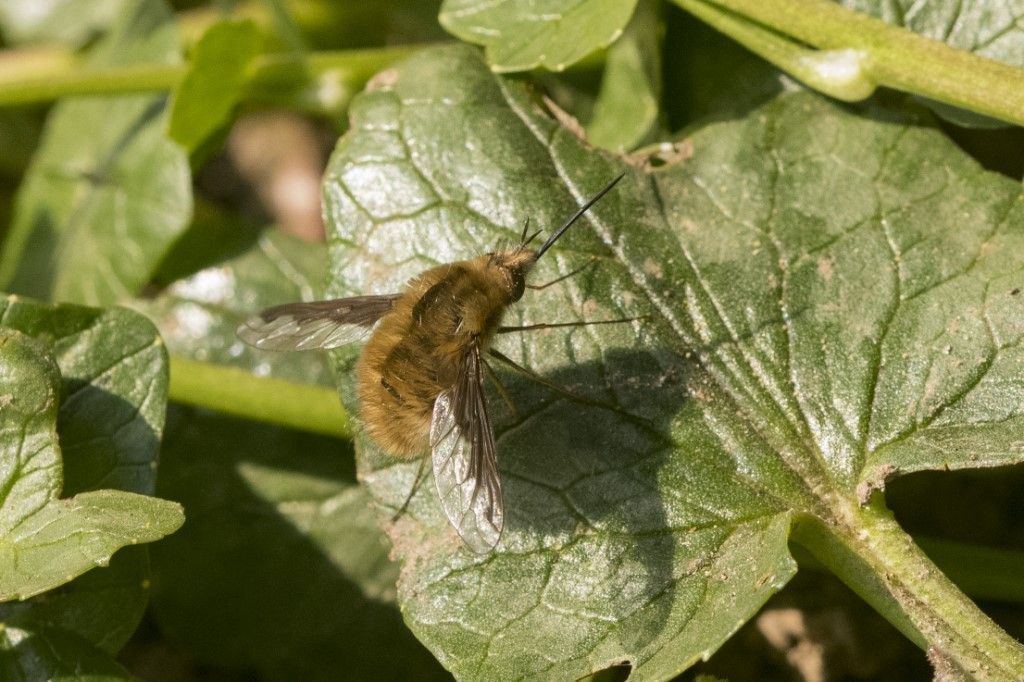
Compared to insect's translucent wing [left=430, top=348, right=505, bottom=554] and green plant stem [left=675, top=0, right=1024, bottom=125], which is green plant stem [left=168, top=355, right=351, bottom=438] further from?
green plant stem [left=675, top=0, right=1024, bottom=125]

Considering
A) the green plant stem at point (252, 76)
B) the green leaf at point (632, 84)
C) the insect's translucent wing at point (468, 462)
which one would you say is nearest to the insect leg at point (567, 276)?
the insect's translucent wing at point (468, 462)

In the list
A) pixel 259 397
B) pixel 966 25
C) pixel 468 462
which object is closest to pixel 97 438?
pixel 259 397

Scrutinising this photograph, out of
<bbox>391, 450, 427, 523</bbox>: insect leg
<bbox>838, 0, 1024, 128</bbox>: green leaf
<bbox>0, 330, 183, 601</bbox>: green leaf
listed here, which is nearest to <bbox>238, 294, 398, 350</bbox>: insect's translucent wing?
<bbox>391, 450, 427, 523</bbox>: insect leg

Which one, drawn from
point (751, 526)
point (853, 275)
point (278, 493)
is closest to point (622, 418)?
point (751, 526)

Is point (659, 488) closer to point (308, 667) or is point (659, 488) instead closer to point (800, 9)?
point (800, 9)

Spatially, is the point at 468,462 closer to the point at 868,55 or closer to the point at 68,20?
the point at 868,55

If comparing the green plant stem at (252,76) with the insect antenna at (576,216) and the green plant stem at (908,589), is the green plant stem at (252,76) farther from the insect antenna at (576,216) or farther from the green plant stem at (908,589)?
the green plant stem at (908,589)
